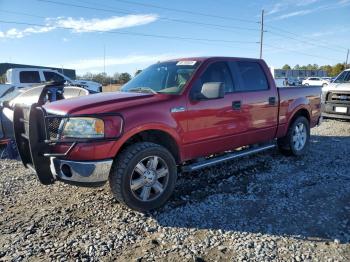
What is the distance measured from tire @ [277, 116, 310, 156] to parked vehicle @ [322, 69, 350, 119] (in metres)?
3.79

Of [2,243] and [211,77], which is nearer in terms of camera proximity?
[2,243]

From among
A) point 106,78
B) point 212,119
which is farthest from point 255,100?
point 106,78

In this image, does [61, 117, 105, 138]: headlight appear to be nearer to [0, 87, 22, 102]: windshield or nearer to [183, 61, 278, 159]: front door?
[183, 61, 278, 159]: front door

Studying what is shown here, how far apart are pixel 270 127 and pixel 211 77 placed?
5.52ft

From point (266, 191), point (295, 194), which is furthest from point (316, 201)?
point (266, 191)

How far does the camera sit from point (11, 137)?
5871mm

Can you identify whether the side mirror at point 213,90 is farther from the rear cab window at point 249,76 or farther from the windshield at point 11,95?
the windshield at point 11,95

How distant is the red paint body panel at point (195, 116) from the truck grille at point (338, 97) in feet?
13.8

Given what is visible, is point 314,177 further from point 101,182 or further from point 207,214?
point 101,182

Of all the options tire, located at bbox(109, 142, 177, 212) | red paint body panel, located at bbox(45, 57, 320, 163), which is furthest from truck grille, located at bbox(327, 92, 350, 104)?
tire, located at bbox(109, 142, 177, 212)

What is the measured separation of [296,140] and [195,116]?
2.97 m

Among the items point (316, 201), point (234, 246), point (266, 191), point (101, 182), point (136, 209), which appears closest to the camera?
point (234, 246)

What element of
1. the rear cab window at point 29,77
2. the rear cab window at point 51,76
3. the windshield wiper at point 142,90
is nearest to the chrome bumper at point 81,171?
the windshield wiper at point 142,90

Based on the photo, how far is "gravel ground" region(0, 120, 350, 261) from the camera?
3.09 m
